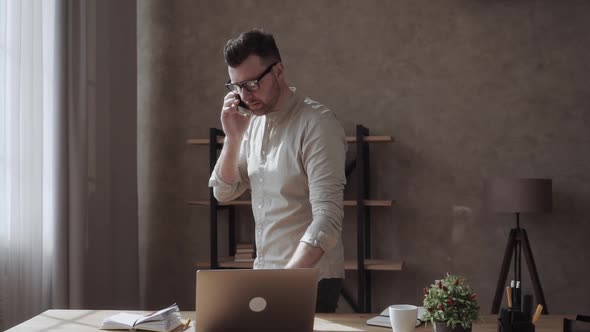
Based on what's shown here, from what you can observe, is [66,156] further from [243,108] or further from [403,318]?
[403,318]

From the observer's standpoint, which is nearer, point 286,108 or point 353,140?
point 286,108

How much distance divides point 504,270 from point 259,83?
9.88 ft

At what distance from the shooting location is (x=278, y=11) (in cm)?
547

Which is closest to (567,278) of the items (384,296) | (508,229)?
(508,229)

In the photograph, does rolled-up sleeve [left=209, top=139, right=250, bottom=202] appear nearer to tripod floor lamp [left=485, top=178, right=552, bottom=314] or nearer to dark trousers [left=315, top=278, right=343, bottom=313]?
dark trousers [left=315, top=278, right=343, bottom=313]

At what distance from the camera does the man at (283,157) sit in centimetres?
236

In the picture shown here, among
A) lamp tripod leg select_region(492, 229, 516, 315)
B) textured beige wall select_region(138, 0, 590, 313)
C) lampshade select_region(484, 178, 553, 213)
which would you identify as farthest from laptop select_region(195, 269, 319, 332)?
textured beige wall select_region(138, 0, 590, 313)

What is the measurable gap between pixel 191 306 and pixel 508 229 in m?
2.70

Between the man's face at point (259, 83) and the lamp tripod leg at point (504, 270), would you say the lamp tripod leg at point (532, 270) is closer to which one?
the lamp tripod leg at point (504, 270)

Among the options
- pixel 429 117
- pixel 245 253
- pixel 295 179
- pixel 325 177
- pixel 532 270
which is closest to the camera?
pixel 325 177

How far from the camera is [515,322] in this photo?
184 centimetres

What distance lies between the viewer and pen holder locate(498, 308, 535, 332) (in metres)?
1.84

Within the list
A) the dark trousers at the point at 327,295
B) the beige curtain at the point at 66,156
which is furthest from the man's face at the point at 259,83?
the beige curtain at the point at 66,156

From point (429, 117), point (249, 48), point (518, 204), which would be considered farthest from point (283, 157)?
point (429, 117)
